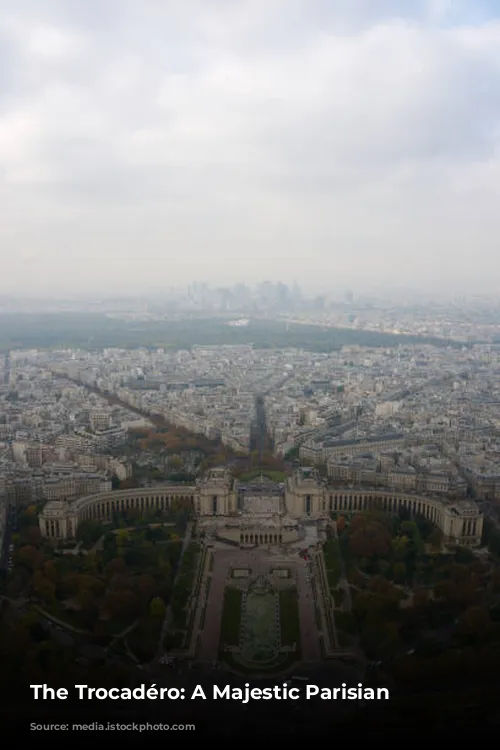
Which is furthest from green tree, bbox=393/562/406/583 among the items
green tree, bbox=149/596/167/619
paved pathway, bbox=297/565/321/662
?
green tree, bbox=149/596/167/619

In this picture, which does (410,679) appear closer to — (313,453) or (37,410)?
(313,453)

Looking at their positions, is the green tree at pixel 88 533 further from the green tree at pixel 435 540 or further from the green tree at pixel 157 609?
the green tree at pixel 435 540

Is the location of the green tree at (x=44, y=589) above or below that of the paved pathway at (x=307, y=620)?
above

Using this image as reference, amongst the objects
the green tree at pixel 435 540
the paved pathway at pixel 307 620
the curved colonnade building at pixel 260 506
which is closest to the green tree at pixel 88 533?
the curved colonnade building at pixel 260 506

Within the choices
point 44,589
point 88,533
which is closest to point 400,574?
point 44,589

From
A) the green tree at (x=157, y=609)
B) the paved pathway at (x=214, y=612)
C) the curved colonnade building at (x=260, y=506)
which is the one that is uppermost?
the curved colonnade building at (x=260, y=506)

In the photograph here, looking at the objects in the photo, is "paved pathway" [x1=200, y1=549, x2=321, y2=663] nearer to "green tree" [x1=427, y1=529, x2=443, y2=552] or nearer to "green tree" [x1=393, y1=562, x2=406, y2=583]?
"green tree" [x1=393, y1=562, x2=406, y2=583]

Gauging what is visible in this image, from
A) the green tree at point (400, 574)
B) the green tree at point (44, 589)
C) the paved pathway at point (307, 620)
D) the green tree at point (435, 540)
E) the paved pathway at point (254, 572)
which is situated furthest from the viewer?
the green tree at point (435, 540)

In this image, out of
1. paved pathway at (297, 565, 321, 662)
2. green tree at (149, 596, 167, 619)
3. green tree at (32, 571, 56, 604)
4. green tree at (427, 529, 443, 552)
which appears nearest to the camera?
paved pathway at (297, 565, 321, 662)

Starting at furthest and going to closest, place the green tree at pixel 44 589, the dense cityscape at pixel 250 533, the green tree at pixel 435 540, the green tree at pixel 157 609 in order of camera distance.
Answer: the green tree at pixel 435 540
the green tree at pixel 44 589
the green tree at pixel 157 609
the dense cityscape at pixel 250 533
